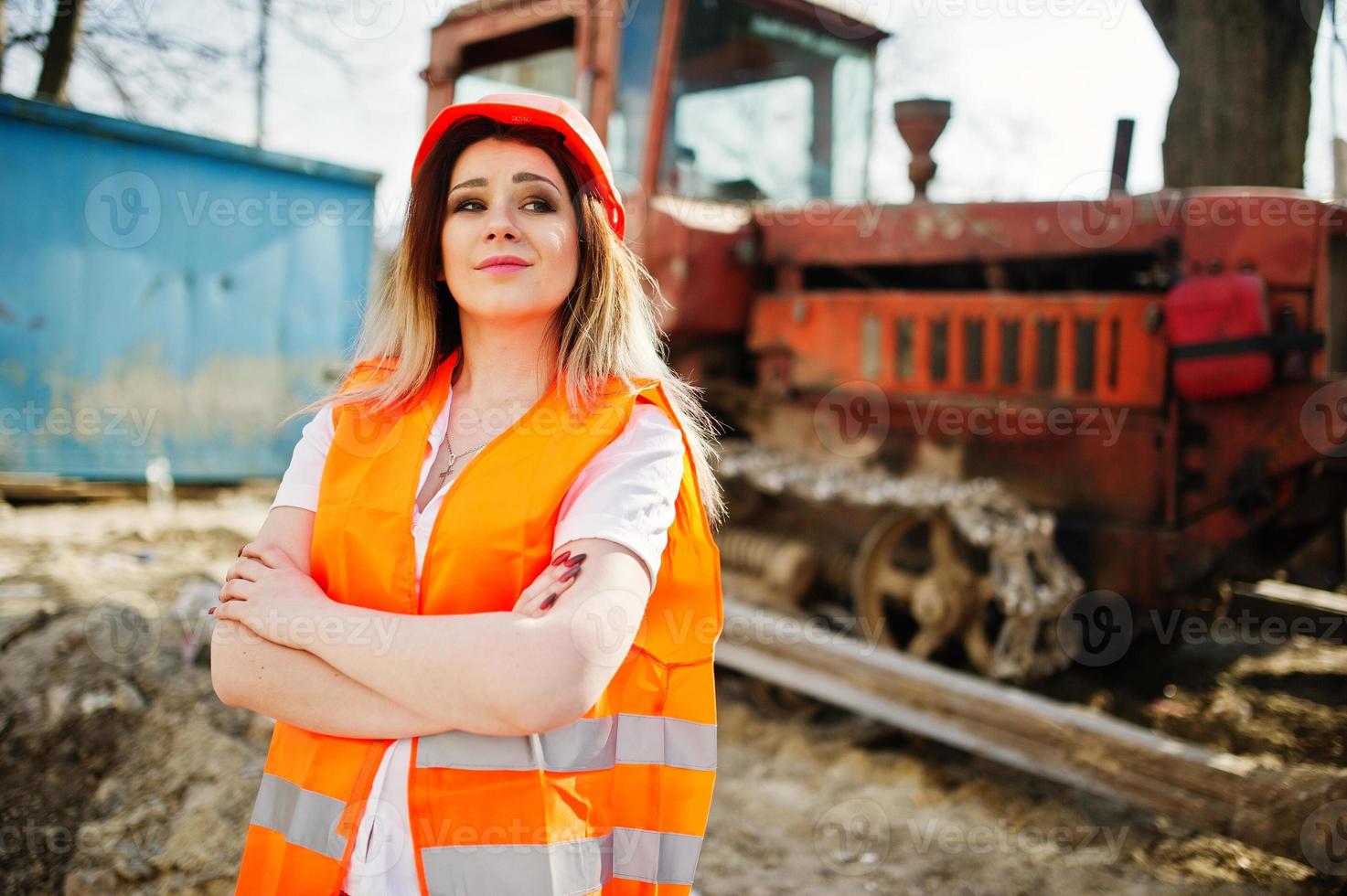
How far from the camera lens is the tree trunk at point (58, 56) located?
7.76 m

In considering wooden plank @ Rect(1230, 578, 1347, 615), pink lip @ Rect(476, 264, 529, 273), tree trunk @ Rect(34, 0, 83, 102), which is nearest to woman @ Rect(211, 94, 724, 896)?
pink lip @ Rect(476, 264, 529, 273)

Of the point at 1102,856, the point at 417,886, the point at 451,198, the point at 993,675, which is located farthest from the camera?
the point at 993,675

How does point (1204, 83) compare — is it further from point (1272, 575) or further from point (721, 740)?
point (721, 740)

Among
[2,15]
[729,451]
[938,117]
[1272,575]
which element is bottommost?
[1272,575]

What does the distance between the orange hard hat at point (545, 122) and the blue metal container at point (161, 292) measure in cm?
526

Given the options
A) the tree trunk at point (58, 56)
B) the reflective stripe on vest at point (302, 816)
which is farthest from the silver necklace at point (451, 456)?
the tree trunk at point (58, 56)

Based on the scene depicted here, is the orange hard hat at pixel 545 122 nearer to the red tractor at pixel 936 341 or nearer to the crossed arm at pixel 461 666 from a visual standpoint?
the crossed arm at pixel 461 666

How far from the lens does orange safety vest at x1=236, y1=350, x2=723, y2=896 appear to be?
4.33 feet

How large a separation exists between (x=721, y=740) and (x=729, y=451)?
4.70 ft

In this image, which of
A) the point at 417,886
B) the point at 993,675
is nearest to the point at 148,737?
the point at 417,886

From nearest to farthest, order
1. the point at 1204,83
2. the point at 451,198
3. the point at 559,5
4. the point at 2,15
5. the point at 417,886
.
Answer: the point at 417,886, the point at 451,198, the point at 559,5, the point at 1204,83, the point at 2,15

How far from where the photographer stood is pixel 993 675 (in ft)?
13.5

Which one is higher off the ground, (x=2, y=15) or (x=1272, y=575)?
(x=2, y=15)

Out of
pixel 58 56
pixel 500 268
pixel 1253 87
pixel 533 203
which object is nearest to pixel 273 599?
pixel 500 268
